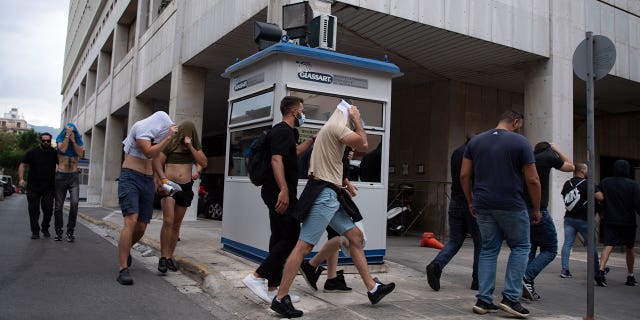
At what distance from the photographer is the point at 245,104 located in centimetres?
657

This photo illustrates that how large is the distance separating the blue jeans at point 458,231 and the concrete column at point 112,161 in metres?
20.9

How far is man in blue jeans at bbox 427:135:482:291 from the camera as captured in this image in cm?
543

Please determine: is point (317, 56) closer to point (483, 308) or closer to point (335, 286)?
point (335, 286)

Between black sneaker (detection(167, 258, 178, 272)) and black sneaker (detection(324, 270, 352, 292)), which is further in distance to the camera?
black sneaker (detection(167, 258, 178, 272))

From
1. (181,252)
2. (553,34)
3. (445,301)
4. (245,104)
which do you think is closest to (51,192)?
(181,252)

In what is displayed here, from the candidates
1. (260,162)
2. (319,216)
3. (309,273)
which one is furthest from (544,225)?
(260,162)

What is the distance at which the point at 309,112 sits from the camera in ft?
19.5

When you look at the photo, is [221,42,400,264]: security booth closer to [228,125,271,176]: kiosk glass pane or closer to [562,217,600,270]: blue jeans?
[228,125,271,176]: kiosk glass pane

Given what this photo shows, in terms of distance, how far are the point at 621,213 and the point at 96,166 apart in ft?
97.9

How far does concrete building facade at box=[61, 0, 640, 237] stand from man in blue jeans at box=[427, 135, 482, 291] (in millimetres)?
3728

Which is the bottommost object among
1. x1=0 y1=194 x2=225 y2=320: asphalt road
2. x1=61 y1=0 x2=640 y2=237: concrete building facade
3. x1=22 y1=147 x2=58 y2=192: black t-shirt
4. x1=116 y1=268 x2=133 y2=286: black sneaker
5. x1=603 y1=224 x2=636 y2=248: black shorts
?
x1=0 y1=194 x2=225 y2=320: asphalt road

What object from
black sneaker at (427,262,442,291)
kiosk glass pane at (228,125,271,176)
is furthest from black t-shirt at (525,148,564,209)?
kiosk glass pane at (228,125,271,176)

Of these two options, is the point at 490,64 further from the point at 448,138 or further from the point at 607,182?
the point at 607,182

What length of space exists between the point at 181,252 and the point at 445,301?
3.66 m
